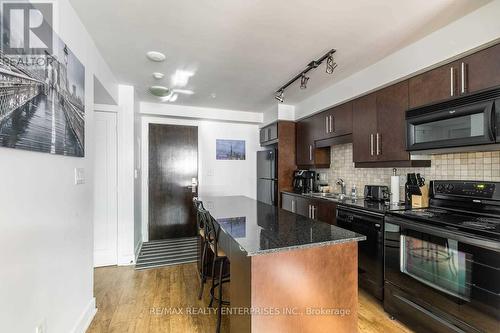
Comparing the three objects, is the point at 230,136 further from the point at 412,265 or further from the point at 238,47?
the point at 412,265

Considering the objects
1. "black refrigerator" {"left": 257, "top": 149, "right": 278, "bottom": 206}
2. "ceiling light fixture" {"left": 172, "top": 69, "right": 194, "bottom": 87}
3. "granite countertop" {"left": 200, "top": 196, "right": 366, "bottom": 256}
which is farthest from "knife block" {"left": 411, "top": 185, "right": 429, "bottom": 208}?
"ceiling light fixture" {"left": 172, "top": 69, "right": 194, "bottom": 87}

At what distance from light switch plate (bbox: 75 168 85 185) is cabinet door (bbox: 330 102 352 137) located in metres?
2.92

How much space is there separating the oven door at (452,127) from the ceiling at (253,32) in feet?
2.35

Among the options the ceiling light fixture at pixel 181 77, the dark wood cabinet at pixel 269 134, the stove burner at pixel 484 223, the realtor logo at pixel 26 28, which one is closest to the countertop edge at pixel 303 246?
the stove burner at pixel 484 223

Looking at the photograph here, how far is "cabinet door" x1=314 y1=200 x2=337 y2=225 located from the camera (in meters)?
2.81

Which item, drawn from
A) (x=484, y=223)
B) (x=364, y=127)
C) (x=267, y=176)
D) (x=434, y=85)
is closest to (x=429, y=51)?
(x=434, y=85)

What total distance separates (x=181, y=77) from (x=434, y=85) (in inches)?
104

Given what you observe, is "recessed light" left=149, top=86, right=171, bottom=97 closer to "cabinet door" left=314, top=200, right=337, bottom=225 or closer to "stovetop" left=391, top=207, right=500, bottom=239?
"cabinet door" left=314, top=200, right=337, bottom=225

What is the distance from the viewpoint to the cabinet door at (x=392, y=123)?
2332 millimetres

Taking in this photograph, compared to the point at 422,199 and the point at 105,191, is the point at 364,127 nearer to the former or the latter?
the point at 422,199

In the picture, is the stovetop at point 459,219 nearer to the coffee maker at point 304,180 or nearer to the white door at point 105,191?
the coffee maker at point 304,180

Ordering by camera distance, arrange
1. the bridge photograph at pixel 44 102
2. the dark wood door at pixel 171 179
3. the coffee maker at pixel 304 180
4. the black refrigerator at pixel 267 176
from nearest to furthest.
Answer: the bridge photograph at pixel 44 102 → the coffee maker at pixel 304 180 → the black refrigerator at pixel 267 176 → the dark wood door at pixel 171 179

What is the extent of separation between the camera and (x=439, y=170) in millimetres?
2311

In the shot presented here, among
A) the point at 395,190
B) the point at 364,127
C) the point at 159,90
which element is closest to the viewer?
the point at 395,190
